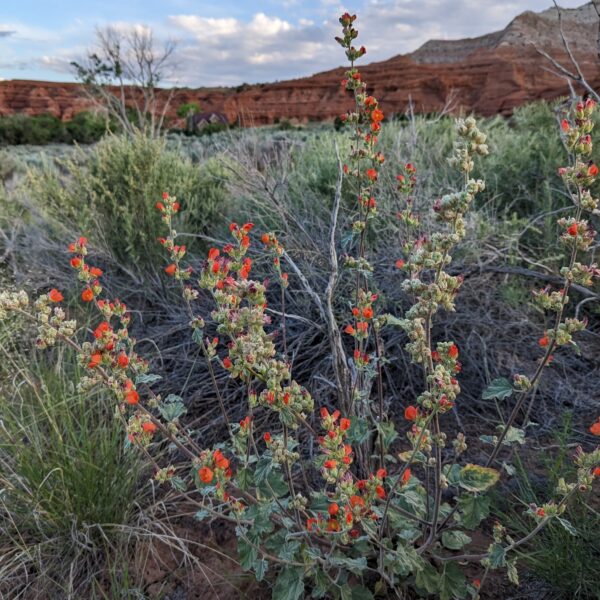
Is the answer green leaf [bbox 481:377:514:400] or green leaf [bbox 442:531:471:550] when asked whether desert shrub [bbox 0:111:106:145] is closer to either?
green leaf [bbox 442:531:471:550]

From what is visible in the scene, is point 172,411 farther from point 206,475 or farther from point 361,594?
point 361,594

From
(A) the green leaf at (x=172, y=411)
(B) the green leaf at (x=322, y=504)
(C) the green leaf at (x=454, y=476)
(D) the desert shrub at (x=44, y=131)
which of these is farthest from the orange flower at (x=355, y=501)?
(D) the desert shrub at (x=44, y=131)

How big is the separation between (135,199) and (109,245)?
16.1 inches

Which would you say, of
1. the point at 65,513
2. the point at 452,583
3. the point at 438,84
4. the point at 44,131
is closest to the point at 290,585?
the point at 452,583

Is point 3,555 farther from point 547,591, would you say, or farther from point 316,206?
point 316,206

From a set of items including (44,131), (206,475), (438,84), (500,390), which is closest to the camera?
(206,475)

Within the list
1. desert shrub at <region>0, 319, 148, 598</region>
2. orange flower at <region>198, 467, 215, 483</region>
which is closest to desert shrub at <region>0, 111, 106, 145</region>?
desert shrub at <region>0, 319, 148, 598</region>

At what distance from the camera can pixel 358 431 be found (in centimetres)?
150

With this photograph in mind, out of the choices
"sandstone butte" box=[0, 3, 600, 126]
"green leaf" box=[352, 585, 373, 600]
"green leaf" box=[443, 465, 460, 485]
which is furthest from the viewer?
"sandstone butte" box=[0, 3, 600, 126]

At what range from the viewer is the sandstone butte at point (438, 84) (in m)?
29.7

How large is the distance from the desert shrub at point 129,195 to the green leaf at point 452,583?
3.10 m

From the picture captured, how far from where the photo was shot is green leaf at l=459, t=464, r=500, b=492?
1424 mm

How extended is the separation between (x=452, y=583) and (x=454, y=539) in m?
0.12

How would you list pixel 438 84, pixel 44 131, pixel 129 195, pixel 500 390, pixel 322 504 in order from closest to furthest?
1. pixel 500 390
2. pixel 322 504
3. pixel 129 195
4. pixel 44 131
5. pixel 438 84
